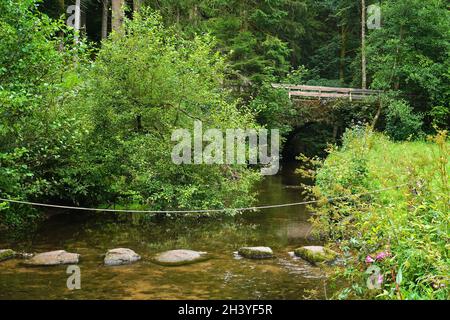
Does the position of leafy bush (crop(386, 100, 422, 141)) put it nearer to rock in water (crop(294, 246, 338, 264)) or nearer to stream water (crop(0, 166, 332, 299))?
stream water (crop(0, 166, 332, 299))

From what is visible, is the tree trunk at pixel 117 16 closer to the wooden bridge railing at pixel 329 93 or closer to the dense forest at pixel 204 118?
the dense forest at pixel 204 118

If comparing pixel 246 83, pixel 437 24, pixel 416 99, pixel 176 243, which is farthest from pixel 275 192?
pixel 437 24

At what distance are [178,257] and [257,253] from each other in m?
1.81

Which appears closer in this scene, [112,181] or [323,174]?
[323,174]

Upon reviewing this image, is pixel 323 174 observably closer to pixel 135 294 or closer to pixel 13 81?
pixel 135 294

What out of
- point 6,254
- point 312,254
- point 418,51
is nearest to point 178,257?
point 312,254

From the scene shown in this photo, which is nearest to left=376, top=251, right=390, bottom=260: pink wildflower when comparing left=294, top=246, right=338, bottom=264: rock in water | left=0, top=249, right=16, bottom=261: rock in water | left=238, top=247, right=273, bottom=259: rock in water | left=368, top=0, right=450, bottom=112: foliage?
left=294, top=246, right=338, bottom=264: rock in water

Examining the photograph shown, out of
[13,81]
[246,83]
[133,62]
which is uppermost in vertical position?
[246,83]

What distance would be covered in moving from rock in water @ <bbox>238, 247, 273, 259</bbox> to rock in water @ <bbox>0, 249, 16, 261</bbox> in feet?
16.8

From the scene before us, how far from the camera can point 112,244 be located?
38.8 ft

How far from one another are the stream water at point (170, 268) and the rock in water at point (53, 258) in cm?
21

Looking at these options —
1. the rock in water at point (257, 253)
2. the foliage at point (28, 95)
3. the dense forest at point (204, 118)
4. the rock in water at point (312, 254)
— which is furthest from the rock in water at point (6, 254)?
the rock in water at point (312, 254)
